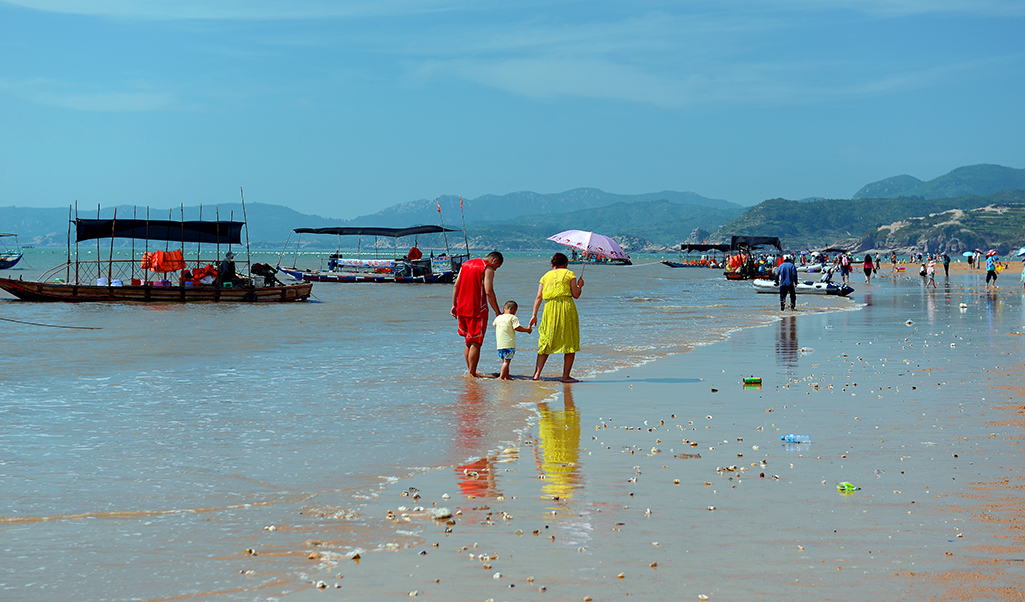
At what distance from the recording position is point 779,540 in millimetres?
5062

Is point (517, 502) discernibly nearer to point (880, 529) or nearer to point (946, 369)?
point (880, 529)

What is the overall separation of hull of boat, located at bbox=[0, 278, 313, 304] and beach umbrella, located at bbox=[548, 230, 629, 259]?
2518 centimetres

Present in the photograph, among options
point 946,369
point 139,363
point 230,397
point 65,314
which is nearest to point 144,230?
point 65,314

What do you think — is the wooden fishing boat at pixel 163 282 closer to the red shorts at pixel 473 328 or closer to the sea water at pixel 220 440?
the sea water at pixel 220 440

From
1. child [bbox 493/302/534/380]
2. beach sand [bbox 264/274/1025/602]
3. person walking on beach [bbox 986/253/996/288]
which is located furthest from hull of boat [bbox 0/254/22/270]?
beach sand [bbox 264/274/1025/602]

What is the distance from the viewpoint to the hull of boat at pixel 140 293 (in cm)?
3681

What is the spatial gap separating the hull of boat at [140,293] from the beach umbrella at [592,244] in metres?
25.2

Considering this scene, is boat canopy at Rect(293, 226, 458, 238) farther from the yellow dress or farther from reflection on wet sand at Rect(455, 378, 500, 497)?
reflection on wet sand at Rect(455, 378, 500, 497)

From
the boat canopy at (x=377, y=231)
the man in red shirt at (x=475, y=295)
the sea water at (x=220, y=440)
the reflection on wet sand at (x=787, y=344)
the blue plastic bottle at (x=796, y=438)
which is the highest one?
the boat canopy at (x=377, y=231)

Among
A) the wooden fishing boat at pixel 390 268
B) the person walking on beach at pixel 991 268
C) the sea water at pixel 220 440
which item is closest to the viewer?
the sea water at pixel 220 440

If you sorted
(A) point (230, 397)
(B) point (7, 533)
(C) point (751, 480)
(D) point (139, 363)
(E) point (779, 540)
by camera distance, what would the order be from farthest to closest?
1. (D) point (139, 363)
2. (A) point (230, 397)
3. (C) point (751, 480)
4. (B) point (7, 533)
5. (E) point (779, 540)

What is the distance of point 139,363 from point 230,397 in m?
5.48

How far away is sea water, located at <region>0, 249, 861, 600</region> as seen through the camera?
495 centimetres

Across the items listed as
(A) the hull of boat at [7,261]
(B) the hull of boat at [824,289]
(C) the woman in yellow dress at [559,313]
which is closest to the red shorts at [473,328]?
(C) the woman in yellow dress at [559,313]
